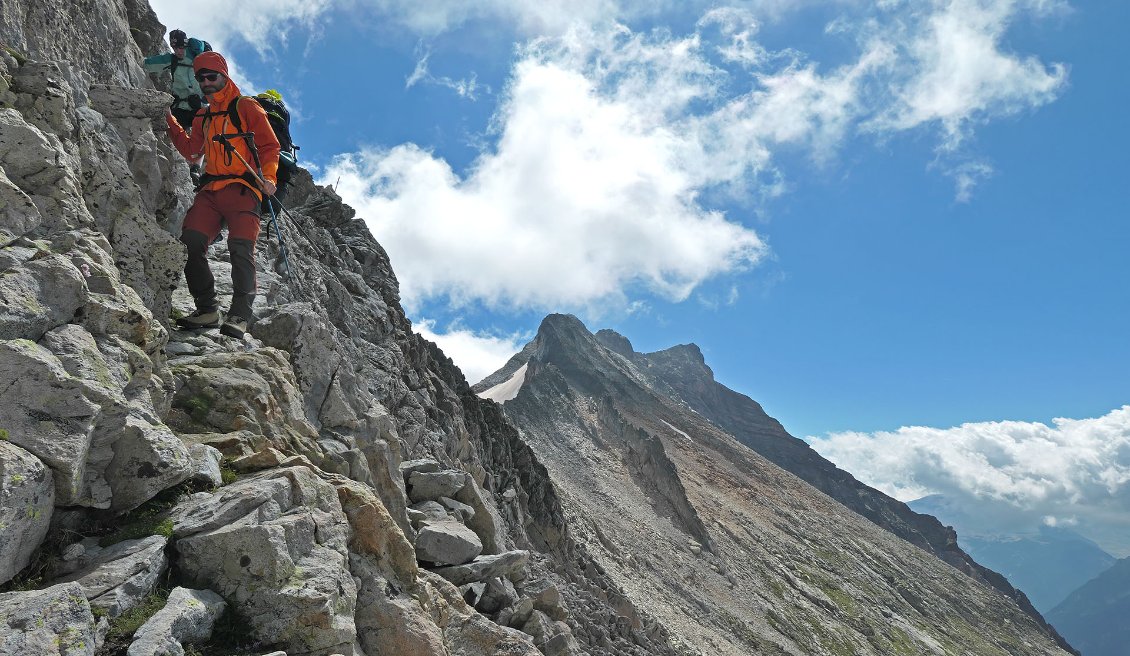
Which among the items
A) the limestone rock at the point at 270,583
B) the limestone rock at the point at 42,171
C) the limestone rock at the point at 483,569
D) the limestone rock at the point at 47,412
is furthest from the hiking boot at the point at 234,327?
the limestone rock at the point at 483,569

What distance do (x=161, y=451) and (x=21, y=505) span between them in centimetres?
157

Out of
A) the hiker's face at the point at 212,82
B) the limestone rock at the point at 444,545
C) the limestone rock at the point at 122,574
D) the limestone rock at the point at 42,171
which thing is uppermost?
the hiker's face at the point at 212,82

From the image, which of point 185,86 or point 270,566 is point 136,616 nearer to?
point 270,566

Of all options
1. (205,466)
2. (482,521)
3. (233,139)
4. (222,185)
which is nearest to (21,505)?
(205,466)

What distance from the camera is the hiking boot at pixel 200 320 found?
37.8 feet

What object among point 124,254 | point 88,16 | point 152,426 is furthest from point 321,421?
point 88,16

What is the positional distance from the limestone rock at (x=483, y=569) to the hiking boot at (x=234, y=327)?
594 cm

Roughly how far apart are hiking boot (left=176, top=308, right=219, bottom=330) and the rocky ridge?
360 mm

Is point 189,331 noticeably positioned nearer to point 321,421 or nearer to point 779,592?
point 321,421

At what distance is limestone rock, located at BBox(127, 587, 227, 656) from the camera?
236 inches

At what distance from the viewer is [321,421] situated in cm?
1347

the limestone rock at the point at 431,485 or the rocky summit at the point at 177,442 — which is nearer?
the rocky summit at the point at 177,442

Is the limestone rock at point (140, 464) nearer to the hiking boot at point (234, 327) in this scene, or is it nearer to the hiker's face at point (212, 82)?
the hiking boot at point (234, 327)

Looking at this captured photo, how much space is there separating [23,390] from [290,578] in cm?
333
